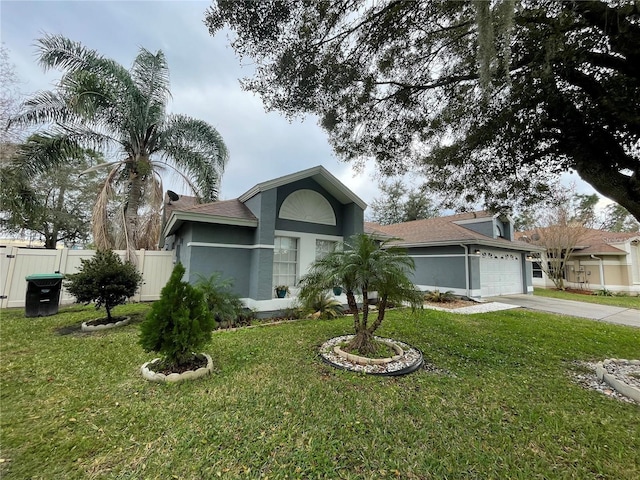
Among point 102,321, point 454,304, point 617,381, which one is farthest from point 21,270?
point 454,304

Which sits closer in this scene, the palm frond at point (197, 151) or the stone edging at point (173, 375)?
the stone edging at point (173, 375)

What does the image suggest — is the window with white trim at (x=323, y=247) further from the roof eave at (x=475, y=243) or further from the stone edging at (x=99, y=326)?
the roof eave at (x=475, y=243)

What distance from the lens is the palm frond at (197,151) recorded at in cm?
1037

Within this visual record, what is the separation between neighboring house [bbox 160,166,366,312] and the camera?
800 centimetres

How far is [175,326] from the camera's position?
3998mm

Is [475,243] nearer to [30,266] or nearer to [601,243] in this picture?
[601,243]

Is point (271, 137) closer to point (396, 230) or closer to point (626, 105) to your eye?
point (626, 105)

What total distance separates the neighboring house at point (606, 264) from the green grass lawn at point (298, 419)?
19452mm

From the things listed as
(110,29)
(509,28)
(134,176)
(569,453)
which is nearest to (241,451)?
(569,453)

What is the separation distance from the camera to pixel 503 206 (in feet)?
19.6

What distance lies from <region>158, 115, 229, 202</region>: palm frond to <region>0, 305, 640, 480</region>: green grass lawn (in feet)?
22.0

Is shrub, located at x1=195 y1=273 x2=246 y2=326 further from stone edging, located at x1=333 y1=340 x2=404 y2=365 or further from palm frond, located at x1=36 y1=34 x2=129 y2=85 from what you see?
palm frond, located at x1=36 y1=34 x2=129 y2=85

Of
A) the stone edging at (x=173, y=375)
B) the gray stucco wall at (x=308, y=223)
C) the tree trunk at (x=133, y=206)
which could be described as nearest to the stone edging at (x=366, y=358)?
the stone edging at (x=173, y=375)

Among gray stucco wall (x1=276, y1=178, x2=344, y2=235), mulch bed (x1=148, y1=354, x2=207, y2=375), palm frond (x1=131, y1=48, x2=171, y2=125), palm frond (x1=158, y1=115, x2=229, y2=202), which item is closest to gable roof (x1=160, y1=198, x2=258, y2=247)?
gray stucco wall (x1=276, y1=178, x2=344, y2=235)
